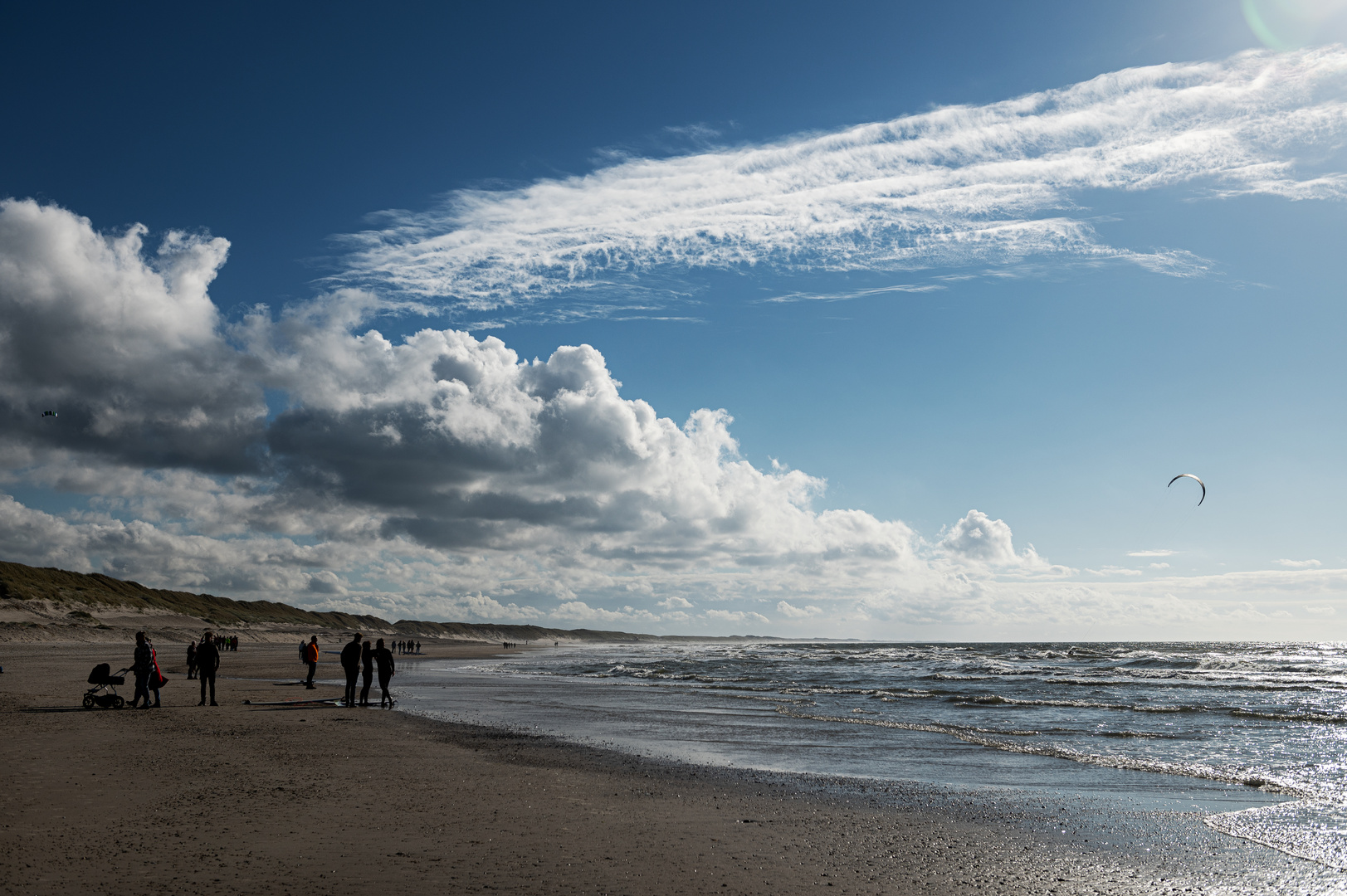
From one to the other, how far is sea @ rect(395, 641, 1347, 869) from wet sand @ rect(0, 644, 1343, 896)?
1527mm

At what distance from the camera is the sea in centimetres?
1200

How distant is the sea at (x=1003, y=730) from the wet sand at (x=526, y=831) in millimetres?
1527

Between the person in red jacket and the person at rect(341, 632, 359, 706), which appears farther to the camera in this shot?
the person in red jacket

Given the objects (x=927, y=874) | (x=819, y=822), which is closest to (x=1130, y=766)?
(x=819, y=822)

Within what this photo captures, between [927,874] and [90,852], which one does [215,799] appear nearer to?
[90,852]

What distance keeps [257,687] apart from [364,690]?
7.99 metres

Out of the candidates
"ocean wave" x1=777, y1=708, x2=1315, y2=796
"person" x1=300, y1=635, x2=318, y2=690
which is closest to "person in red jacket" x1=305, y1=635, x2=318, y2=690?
"person" x1=300, y1=635, x2=318, y2=690

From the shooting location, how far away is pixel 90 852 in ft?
23.2

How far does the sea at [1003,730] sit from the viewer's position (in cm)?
1200

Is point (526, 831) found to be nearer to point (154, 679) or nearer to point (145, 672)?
point (154, 679)

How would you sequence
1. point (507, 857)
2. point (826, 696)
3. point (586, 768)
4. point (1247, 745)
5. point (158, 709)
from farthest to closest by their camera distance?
point (826, 696), point (158, 709), point (1247, 745), point (586, 768), point (507, 857)

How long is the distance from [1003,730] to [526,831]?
14942 millimetres

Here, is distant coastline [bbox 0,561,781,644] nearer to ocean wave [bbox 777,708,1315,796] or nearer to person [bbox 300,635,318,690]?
person [bbox 300,635,318,690]

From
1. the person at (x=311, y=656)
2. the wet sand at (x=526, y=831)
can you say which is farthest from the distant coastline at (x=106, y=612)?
the wet sand at (x=526, y=831)
